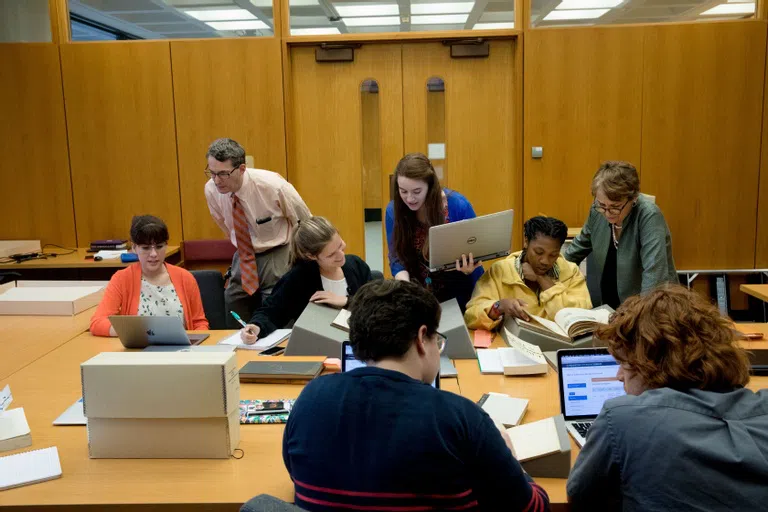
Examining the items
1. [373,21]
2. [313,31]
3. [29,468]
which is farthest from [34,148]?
[29,468]

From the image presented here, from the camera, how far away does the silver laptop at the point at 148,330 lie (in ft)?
8.58

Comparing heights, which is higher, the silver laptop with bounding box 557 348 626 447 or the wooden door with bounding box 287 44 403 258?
the wooden door with bounding box 287 44 403 258

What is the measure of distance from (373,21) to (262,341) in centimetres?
322

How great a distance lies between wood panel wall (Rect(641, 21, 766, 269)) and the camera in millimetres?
Answer: 4695

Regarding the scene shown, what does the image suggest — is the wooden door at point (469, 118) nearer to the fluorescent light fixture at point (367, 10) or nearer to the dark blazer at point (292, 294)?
the fluorescent light fixture at point (367, 10)

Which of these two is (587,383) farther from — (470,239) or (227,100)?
(227,100)

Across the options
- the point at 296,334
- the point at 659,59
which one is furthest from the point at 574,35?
the point at 296,334

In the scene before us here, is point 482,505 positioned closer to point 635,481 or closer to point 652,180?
point 635,481

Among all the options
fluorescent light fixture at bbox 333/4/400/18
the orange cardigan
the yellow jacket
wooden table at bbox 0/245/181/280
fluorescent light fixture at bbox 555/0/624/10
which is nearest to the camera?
the yellow jacket

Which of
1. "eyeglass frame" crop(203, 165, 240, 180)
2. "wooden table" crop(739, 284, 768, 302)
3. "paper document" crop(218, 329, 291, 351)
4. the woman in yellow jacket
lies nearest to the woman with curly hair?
the woman in yellow jacket

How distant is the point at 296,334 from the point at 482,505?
1.34 m

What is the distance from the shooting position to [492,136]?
195 inches

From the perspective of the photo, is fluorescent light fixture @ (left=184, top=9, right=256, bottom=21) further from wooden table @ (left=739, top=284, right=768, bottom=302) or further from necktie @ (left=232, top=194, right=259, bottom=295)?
wooden table @ (left=739, top=284, right=768, bottom=302)

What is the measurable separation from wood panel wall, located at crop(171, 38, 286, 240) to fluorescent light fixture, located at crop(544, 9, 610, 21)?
82.8 inches
